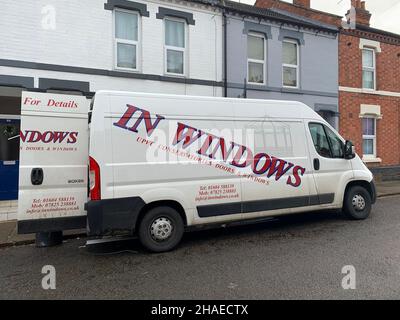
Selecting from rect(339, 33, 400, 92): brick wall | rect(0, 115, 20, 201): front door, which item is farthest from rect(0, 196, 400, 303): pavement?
rect(339, 33, 400, 92): brick wall

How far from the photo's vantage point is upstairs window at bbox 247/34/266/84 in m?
11.5

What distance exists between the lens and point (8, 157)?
9.81m

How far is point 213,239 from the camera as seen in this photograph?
5.84 meters

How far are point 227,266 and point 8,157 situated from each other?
27.4 ft

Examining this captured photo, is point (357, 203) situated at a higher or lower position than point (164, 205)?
lower

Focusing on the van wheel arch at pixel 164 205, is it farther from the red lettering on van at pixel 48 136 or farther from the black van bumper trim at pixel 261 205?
the red lettering on van at pixel 48 136

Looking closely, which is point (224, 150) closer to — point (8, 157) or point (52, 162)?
point (52, 162)

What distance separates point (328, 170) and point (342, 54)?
27.9 feet

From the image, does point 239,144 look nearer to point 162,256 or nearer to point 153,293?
point 162,256

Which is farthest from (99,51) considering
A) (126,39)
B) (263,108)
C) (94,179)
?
(94,179)

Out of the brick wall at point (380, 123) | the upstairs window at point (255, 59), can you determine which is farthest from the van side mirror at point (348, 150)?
the brick wall at point (380, 123)

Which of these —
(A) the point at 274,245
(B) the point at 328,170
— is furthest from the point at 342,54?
(A) the point at 274,245

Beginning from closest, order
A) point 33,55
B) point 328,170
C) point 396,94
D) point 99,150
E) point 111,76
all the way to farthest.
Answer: point 99,150 < point 328,170 < point 33,55 < point 111,76 < point 396,94

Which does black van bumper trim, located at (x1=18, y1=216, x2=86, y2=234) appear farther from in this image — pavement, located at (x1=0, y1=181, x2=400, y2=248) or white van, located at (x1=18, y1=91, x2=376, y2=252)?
pavement, located at (x1=0, y1=181, x2=400, y2=248)
